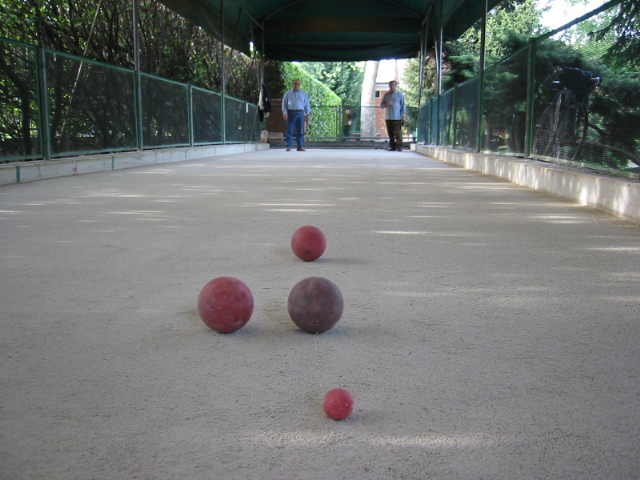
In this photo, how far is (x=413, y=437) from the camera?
1.63 metres

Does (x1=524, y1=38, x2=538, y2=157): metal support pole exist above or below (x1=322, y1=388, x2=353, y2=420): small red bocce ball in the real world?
above

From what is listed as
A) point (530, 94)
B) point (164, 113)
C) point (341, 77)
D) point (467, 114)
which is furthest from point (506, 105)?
point (341, 77)

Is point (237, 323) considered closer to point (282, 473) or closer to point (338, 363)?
point (338, 363)

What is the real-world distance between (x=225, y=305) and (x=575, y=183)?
203 inches

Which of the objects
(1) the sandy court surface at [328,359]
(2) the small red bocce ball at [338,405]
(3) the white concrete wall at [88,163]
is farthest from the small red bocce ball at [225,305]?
(3) the white concrete wall at [88,163]

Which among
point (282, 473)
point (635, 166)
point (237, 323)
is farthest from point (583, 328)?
point (635, 166)

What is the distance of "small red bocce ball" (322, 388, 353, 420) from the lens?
1700 mm

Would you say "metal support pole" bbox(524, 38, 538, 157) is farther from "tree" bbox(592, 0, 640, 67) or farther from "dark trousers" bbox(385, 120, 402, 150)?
"dark trousers" bbox(385, 120, 402, 150)

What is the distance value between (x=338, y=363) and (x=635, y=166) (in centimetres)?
433

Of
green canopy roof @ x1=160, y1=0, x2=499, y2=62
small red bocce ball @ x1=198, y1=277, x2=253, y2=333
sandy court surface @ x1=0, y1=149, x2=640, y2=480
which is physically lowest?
sandy court surface @ x1=0, y1=149, x2=640, y2=480

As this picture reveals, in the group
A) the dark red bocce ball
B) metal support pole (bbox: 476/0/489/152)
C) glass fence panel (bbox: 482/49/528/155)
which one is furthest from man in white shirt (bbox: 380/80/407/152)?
the dark red bocce ball

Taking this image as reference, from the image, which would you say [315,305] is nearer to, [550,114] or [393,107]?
[550,114]

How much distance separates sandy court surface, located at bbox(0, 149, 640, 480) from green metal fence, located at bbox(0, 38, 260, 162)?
437 cm

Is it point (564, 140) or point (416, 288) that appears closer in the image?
point (416, 288)
